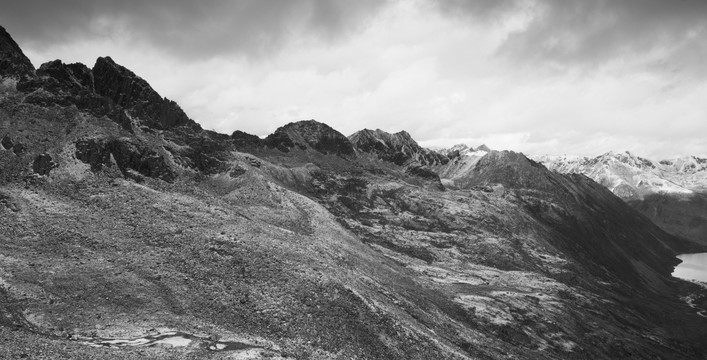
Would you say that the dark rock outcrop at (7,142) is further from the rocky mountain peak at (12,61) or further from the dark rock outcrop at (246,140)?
the dark rock outcrop at (246,140)

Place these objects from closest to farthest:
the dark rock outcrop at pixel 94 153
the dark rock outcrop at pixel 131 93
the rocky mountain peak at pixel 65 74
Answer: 1. the dark rock outcrop at pixel 94 153
2. the rocky mountain peak at pixel 65 74
3. the dark rock outcrop at pixel 131 93

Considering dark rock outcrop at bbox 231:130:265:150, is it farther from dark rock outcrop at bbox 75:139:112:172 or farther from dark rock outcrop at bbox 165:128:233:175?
dark rock outcrop at bbox 75:139:112:172

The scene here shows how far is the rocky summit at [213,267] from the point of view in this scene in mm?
52844

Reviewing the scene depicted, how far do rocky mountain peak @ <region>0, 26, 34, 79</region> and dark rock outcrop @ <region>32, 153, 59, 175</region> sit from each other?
30375 mm

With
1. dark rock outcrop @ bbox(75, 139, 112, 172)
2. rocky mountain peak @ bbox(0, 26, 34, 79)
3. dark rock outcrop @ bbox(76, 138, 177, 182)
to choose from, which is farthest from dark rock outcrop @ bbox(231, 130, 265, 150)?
dark rock outcrop @ bbox(75, 139, 112, 172)

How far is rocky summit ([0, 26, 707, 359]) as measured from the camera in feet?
173

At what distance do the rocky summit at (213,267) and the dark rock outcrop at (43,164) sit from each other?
286 mm

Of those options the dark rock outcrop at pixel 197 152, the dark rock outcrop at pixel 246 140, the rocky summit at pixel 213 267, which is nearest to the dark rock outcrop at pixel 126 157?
the rocky summit at pixel 213 267

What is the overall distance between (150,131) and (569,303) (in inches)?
4688

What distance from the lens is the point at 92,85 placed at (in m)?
117

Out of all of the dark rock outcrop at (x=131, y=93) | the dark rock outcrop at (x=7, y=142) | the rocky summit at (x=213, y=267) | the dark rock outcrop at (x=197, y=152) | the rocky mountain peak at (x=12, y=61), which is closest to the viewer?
the rocky summit at (x=213, y=267)

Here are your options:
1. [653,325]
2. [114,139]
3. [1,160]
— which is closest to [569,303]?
[653,325]

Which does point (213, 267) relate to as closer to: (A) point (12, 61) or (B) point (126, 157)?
(B) point (126, 157)

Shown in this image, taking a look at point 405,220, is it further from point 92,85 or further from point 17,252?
point 17,252
